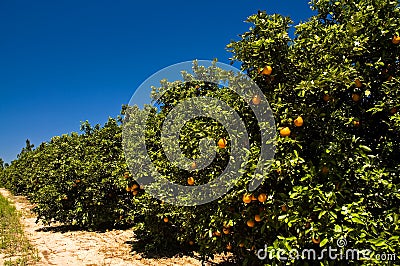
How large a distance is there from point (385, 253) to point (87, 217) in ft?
24.6

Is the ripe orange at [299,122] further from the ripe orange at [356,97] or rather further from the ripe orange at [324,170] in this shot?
the ripe orange at [356,97]

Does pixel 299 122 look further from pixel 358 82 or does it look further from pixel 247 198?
pixel 247 198

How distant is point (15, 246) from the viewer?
6566 millimetres

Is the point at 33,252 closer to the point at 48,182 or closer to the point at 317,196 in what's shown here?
the point at 48,182

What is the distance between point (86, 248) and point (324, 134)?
550 cm

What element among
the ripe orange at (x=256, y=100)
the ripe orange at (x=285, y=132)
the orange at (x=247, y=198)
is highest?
the ripe orange at (x=256, y=100)

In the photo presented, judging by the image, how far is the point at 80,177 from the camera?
8.48 metres

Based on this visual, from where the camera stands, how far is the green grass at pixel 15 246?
218 inches

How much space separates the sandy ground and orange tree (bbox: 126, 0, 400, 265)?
2.65 m

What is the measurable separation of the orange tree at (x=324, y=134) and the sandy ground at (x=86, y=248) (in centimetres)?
265

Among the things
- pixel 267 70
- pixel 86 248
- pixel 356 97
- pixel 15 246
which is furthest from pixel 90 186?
pixel 356 97

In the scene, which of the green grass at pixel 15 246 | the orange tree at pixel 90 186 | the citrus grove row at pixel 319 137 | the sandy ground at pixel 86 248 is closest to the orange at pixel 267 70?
the citrus grove row at pixel 319 137

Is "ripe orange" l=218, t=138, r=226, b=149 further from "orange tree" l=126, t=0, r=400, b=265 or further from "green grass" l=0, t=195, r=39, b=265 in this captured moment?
"green grass" l=0, t=195, r=39, b=265

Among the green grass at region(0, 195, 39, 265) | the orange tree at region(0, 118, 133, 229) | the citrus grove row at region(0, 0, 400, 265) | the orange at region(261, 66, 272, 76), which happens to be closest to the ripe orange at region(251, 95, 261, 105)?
the citrus grove row at region(0, 0, 400, 265)
